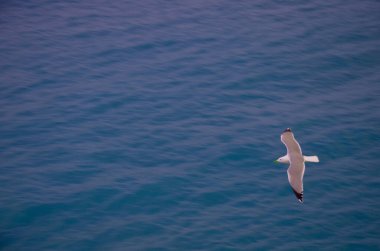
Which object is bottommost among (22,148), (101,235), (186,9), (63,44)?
(101,235)

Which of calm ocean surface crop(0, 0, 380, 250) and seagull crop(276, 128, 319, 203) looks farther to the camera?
calm ocean surface crop(0, 0, 380, 250)

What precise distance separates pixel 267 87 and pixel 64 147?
787cm

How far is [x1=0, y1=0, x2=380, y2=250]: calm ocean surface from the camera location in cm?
1550

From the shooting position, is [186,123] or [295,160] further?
[186,123]

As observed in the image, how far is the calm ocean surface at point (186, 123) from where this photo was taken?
15500 mm

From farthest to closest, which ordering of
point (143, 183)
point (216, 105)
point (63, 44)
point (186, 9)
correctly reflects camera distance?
point (186, 9) → point (63, 44) → point (216, 105) → point (143, 183)

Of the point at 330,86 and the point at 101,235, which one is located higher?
the point at 330,86

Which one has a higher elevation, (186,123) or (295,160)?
(186,123)

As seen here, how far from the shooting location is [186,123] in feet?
62.4

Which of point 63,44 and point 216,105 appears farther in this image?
point 63,44

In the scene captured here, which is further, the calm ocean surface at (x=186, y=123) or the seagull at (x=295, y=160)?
the calm ocean surface at (x=186, y=123)

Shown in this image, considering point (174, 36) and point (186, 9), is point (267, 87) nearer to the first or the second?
point (174, 36)

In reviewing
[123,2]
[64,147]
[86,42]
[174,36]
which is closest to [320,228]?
[64,147]

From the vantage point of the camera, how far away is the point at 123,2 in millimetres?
26297
